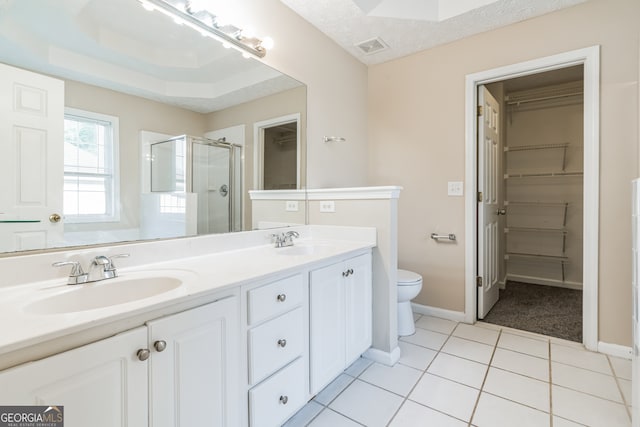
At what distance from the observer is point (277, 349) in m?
1.25

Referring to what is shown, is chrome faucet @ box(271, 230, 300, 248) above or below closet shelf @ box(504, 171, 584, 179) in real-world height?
below

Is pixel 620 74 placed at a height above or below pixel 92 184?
above

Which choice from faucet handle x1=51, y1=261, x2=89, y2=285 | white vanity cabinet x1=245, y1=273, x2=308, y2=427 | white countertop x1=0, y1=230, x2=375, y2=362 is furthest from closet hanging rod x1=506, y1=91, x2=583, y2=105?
faucet handle x1=51, y1=261, x2=89, y2=285

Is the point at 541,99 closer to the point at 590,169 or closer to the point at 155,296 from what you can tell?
the point at 590,169

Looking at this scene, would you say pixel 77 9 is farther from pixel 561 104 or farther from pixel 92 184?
pixel 561 104

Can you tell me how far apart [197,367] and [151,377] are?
0.14 m

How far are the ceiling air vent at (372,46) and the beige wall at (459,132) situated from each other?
0.27 metres

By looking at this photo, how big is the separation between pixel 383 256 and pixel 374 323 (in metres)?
0.45

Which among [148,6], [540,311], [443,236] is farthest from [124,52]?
[540,311]

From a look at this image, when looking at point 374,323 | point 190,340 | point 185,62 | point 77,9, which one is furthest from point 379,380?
point 77,9

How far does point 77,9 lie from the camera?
1.19m

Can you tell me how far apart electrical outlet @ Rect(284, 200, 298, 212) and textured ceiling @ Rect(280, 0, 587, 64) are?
1366mm

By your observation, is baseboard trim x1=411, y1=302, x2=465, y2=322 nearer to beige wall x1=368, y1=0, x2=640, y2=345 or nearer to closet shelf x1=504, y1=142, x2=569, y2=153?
beige wall x1=368, y1=0, x2=640, y2=345

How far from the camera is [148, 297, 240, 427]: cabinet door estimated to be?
866 millimetres
